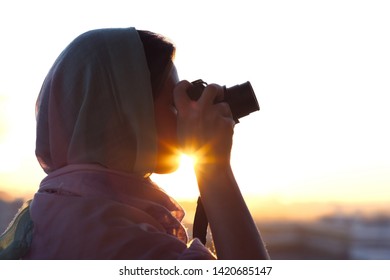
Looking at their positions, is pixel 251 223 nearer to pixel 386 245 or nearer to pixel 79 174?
pixel 79 174

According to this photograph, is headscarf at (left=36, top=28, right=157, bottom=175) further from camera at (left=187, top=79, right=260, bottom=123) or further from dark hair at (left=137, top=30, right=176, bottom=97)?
camera at (left=187, top=79, right=260, bottom=123)

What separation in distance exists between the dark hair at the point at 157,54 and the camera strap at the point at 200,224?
11.6 inches

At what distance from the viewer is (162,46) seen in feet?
5.94

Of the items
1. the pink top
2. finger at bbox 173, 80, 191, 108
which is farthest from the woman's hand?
the pink top

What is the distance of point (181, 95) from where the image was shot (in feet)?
5.57

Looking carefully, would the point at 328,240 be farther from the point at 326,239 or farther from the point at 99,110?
the point at 99,110

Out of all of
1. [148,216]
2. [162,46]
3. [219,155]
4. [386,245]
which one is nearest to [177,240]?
[148,216]

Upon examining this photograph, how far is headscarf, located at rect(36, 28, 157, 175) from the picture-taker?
165cm

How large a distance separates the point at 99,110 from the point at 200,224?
1.25 ft

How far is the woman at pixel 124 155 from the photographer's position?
1.54 m

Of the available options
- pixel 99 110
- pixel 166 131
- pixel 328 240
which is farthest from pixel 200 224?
pixel 328 240

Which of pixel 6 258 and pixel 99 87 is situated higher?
pixel 99 87

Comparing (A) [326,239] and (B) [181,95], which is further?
(A) [326,239]
